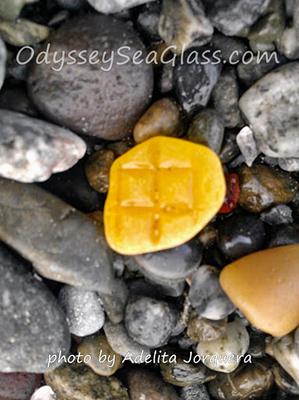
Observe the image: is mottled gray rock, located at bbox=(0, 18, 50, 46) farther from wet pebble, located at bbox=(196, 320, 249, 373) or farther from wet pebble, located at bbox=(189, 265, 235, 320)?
wet pebble, located at bbox=(196, 320, 249, 373)

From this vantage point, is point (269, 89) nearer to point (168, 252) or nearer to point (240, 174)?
point (240, 174)

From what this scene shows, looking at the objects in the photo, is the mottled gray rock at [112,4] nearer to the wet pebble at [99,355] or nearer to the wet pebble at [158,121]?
the wet pebble at [158,121]

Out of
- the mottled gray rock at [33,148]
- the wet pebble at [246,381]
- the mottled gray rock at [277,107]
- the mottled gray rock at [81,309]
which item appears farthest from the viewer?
the wet pebble at [246,381]

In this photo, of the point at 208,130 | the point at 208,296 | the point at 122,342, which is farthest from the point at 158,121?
the point at 122,342

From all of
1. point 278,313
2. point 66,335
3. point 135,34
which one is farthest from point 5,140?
point 278,313

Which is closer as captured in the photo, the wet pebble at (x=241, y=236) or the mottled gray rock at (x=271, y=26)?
the mottled gray rock at (x=271, y=26)

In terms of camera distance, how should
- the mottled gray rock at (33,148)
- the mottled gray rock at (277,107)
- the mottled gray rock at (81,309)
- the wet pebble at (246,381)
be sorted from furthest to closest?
the wet pebble at (246,381), the mottled gray rock at (81,309), the mottled gray rock at (277,107), the mottled gray rock at (33,148)

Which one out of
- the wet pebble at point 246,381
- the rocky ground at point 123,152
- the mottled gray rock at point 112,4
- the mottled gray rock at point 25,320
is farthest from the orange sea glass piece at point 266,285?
the mottled gray rock at point 112,4
